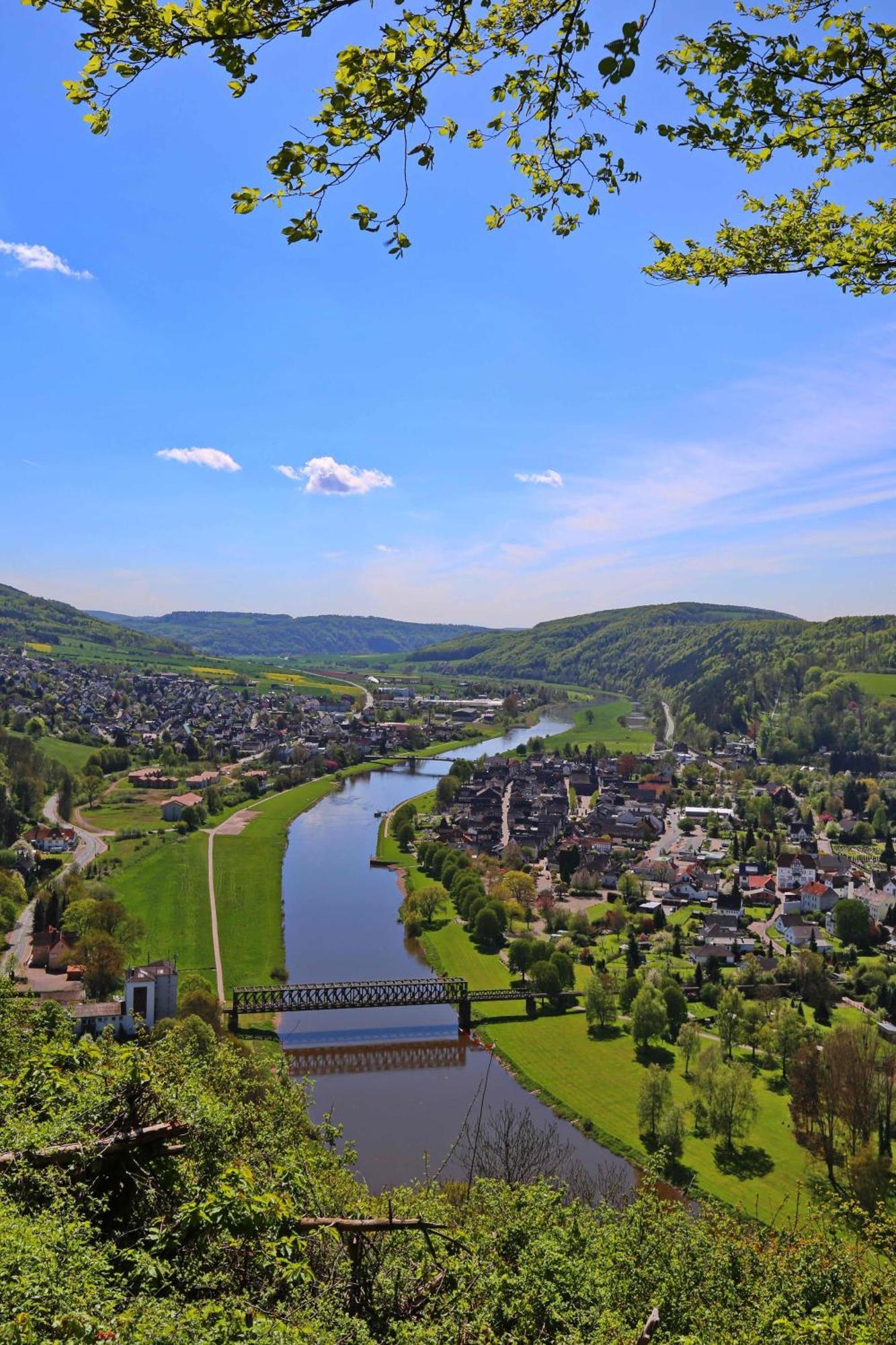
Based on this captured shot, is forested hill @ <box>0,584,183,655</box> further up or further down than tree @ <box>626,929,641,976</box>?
further up

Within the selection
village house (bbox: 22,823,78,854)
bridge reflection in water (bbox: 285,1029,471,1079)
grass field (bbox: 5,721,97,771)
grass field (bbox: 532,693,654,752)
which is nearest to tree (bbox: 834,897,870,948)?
bridge reflection in water (bbox: 285,1029,471,1079)

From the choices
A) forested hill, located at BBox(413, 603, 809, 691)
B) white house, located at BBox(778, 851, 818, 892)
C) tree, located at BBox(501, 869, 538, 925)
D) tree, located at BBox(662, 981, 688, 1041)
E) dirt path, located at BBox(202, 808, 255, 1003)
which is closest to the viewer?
tree, located at BBox(662, 981, 688, 1041)

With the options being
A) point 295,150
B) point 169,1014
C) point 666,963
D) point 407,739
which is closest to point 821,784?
point 407,739

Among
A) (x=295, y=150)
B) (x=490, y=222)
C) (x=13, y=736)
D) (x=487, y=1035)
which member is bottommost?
(x=487, y=1035)

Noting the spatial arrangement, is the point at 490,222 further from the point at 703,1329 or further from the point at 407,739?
the point at 407,739

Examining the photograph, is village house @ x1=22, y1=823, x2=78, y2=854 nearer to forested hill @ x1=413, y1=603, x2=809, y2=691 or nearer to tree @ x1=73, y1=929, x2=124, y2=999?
tree @ x1=73, y1=929, x2=124, y2=999

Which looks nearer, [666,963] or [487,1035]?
[487,1035]
